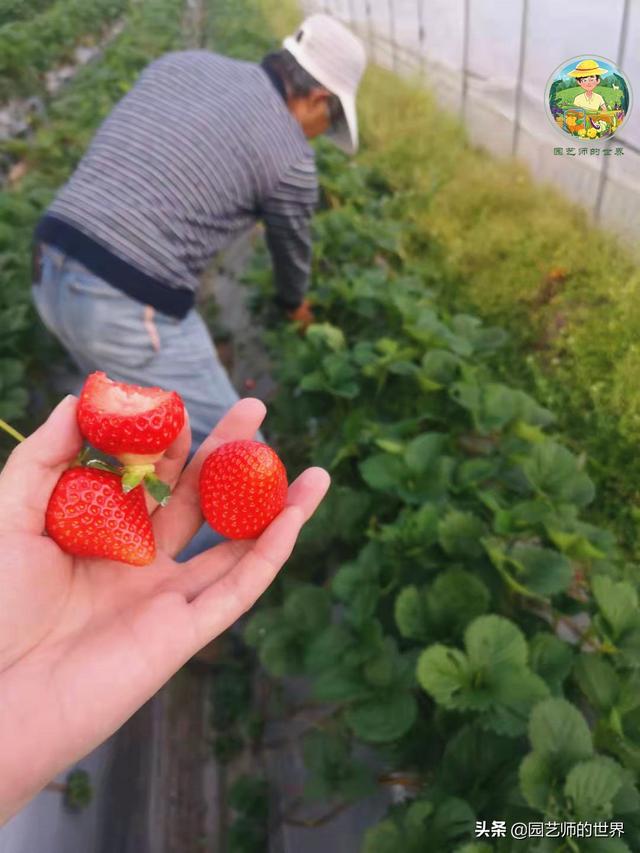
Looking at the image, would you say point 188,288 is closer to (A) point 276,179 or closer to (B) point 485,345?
(A) point 276,179

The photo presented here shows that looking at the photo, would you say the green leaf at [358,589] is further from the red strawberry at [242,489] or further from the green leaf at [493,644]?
the red strawberry at [242,489]

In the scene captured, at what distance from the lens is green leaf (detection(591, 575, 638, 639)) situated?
1441 millimetres

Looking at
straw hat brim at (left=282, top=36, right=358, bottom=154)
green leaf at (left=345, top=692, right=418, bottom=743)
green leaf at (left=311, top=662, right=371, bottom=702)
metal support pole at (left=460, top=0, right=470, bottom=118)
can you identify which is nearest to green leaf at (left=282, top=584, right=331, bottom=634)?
green leaf at (left=311, top=662, right=371, bottom=702)

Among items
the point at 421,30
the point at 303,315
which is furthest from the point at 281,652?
the point at 421,30

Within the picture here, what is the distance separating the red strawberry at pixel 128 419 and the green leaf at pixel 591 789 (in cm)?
94

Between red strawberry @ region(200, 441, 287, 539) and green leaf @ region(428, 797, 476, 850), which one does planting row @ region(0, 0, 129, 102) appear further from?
green leaf @ region(428, 797, 476, 850)

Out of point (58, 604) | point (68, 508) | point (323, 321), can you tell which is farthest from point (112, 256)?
point (323, 321)

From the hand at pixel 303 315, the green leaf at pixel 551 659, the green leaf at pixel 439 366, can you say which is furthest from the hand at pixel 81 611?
the hand at pixel 303 315

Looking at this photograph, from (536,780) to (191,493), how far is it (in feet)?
2.90

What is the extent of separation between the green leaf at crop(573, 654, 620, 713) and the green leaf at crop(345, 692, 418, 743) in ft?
1.22

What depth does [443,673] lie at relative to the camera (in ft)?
4.44

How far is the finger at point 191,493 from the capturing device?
1.40 metres

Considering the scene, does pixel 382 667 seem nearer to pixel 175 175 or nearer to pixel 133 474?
pixel 133 474

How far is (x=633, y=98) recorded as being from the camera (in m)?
2.56
